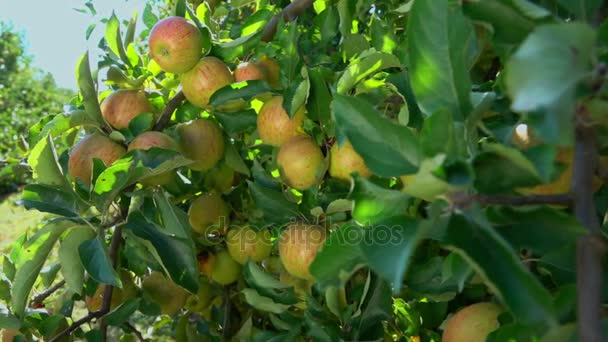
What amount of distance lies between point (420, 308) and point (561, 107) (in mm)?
861

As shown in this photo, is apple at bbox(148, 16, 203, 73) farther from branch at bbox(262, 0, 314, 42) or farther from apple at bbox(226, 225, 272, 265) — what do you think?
apple at bbox(226, 225, 272, 265)

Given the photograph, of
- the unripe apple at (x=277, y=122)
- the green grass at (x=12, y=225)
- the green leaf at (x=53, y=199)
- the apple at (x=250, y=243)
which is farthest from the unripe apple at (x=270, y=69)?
the green grass at (x=12, y=225)

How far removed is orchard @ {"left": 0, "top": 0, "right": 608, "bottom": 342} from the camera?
48 cm

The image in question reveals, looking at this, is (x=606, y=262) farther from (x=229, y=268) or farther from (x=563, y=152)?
(x=229, y=268)

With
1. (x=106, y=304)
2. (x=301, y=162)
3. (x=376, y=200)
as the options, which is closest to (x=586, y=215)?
(x=376, y=200)

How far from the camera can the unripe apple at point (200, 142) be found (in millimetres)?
1152

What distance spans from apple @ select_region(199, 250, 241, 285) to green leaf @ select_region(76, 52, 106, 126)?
1.51 ft

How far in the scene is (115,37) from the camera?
1.24 metres

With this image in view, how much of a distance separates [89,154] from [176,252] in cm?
27

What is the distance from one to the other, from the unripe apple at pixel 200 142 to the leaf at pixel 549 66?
0.85 m

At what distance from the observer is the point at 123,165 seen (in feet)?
2.99

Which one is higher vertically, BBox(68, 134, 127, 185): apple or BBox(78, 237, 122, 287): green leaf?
BBox(68, 134, 127, 185): apple

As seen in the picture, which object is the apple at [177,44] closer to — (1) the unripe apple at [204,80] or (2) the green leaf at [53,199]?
(1) the unripe apple at [204,80]

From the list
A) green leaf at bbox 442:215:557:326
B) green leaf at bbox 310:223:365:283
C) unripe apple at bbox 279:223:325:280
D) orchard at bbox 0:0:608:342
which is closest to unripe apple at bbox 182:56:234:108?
orchard at bbox 0:0:608:342
